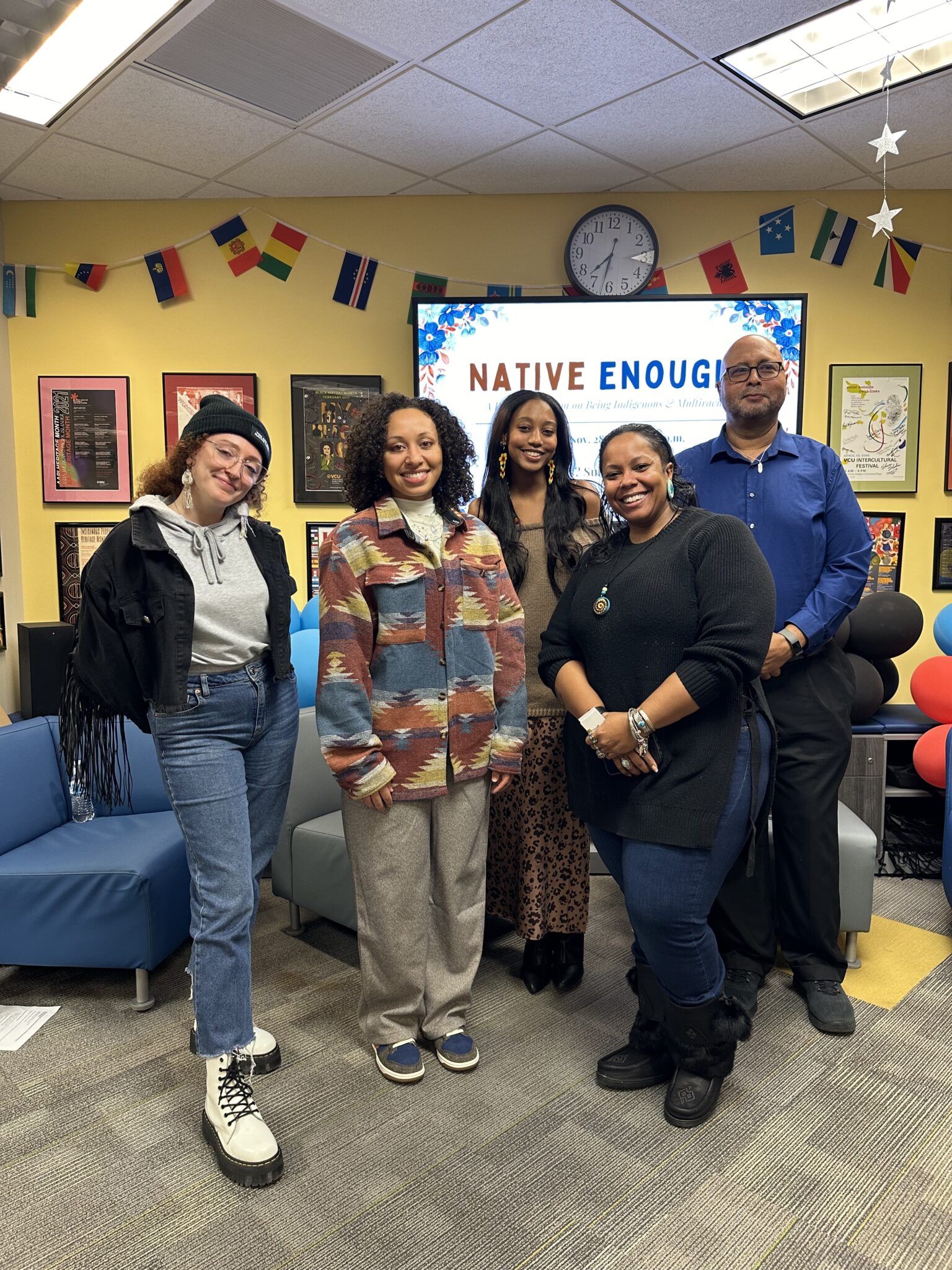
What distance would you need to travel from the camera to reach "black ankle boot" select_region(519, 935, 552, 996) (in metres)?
2.26

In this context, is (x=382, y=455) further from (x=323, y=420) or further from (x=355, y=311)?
(x=355, y=311)

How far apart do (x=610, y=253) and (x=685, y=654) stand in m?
2.69

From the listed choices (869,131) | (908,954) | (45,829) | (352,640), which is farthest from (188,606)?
(869,131)

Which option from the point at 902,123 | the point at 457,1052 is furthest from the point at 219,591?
the point at 902,123

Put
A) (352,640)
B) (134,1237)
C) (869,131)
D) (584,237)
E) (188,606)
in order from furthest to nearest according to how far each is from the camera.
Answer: (584,237) < (869,131) < (352,640) < (188,606) < (134,1237)

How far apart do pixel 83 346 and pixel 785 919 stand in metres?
3.63

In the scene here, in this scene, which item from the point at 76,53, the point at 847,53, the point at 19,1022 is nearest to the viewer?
the point at 19,1022

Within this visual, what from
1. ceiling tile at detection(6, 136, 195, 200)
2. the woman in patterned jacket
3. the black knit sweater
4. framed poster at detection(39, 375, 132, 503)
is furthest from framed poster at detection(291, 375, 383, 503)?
the black knit sweater

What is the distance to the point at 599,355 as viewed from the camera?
3.63m

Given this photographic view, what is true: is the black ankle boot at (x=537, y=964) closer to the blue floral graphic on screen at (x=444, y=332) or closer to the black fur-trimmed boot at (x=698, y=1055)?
the black fur-trimmed boot at (x=698, y=1055)

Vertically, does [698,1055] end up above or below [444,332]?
below

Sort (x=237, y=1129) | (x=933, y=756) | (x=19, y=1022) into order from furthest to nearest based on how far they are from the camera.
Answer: (x=933, y=756)
(x=19, y=1022)
(x=237, y=1129)

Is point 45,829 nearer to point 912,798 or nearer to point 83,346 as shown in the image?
point 83,346

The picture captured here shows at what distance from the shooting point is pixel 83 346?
149 inches
